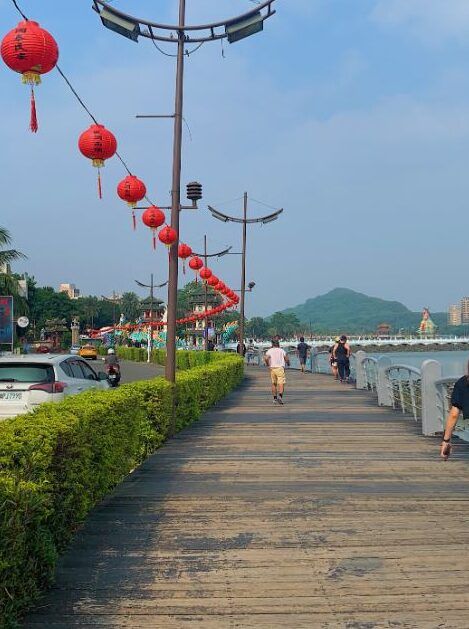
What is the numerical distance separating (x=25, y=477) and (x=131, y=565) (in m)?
1.22

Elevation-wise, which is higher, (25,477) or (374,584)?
(25,477)

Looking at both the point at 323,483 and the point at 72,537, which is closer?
the point at 72,537

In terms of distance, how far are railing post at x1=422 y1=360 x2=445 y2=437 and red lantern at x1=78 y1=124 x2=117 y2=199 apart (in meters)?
6.28

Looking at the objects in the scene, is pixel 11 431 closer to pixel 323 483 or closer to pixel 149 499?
pixel 149 499

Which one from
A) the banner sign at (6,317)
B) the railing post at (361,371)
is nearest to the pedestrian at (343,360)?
the railing post at (361,371)

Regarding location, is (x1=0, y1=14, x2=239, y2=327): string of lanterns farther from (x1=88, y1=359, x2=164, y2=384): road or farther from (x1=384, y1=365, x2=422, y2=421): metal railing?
(x1=88, y1=359, x2=164, y2=384): road

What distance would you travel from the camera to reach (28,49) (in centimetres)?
825

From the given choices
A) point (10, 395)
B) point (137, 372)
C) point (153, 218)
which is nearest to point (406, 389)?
point (153, 218)

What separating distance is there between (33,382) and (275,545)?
628cm

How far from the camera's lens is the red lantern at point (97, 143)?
10875mm

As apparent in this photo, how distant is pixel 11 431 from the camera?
4719 millimetres

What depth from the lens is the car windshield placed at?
1070 centimetres

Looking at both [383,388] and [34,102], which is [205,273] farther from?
[34,102]

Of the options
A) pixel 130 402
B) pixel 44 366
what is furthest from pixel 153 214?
pixel 130 402
